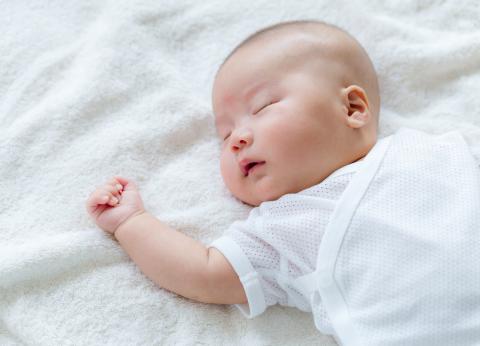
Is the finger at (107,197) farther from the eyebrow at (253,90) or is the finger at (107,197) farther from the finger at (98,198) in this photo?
the eyebrow at (253,90)

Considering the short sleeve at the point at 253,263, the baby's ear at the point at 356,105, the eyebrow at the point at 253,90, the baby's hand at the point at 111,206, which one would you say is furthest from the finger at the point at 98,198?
the baby's ear at the point at 356,105

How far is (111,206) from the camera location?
131 cm

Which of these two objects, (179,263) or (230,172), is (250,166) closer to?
(230,172)

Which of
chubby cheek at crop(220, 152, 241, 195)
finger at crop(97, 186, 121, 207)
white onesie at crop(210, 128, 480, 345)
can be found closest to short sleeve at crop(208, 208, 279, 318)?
white onesie at crop(210, 128, 480, 345)

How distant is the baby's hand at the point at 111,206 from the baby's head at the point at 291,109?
0.20 meters

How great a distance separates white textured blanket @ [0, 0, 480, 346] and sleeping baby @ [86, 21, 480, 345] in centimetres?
6

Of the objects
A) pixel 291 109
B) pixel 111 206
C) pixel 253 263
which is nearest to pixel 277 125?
pixel 291 109

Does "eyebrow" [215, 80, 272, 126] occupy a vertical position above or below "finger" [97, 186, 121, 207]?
above

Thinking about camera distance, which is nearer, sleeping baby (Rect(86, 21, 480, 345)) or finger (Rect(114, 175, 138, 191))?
sleeping baby (Rect(86, 21, 480, 345))

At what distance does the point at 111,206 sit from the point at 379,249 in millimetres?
538

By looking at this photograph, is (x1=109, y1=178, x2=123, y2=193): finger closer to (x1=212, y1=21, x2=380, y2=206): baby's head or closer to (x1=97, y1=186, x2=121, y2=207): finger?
(x1=97, y1=186, x2=121, y2=207): finger

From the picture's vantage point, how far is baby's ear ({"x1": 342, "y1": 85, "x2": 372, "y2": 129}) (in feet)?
4.31

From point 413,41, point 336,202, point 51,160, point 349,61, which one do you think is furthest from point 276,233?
point 413,41

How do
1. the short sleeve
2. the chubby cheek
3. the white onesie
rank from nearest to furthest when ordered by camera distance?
the white onesie
the short sleeve
the chubby cheek
